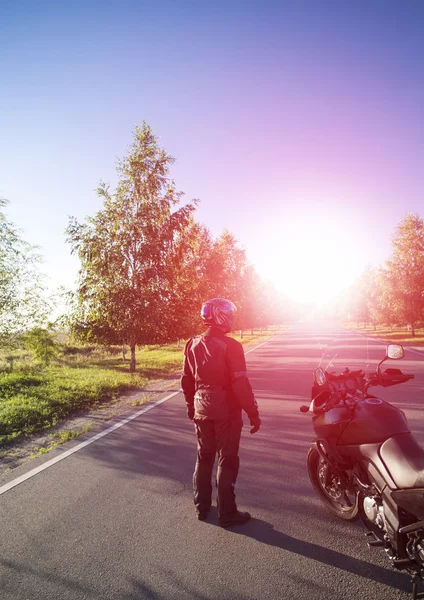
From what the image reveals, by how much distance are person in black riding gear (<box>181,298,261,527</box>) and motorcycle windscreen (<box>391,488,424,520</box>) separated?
1393 millimetres

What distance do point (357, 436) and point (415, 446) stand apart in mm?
449

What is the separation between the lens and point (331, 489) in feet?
12.1

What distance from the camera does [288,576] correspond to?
8.93 ft

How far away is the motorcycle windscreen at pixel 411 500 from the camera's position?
92.6 inches

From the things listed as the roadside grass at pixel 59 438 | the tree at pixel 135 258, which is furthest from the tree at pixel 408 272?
the roadside grass at pixel 59 438

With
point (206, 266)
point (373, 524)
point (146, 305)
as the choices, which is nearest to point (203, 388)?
point (373, 524)

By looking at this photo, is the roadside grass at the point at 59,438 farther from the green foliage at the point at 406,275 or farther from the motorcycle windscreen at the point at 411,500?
the green foliage at the point at 406,275

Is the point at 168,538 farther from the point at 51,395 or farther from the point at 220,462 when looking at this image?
the point at 51,395

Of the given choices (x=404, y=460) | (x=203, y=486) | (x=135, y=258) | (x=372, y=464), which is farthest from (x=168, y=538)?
(x=135, y=258)

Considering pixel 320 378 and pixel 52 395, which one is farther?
pixel 52 395

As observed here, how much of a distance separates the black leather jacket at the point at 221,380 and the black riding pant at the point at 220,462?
0.13 metres

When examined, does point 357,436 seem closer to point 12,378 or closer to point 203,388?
point 203,388

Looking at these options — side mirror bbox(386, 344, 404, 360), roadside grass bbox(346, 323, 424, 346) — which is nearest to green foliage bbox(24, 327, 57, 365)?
side mirror bbox(386, 344, 404, 360)

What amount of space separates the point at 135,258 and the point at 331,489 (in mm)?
12326
